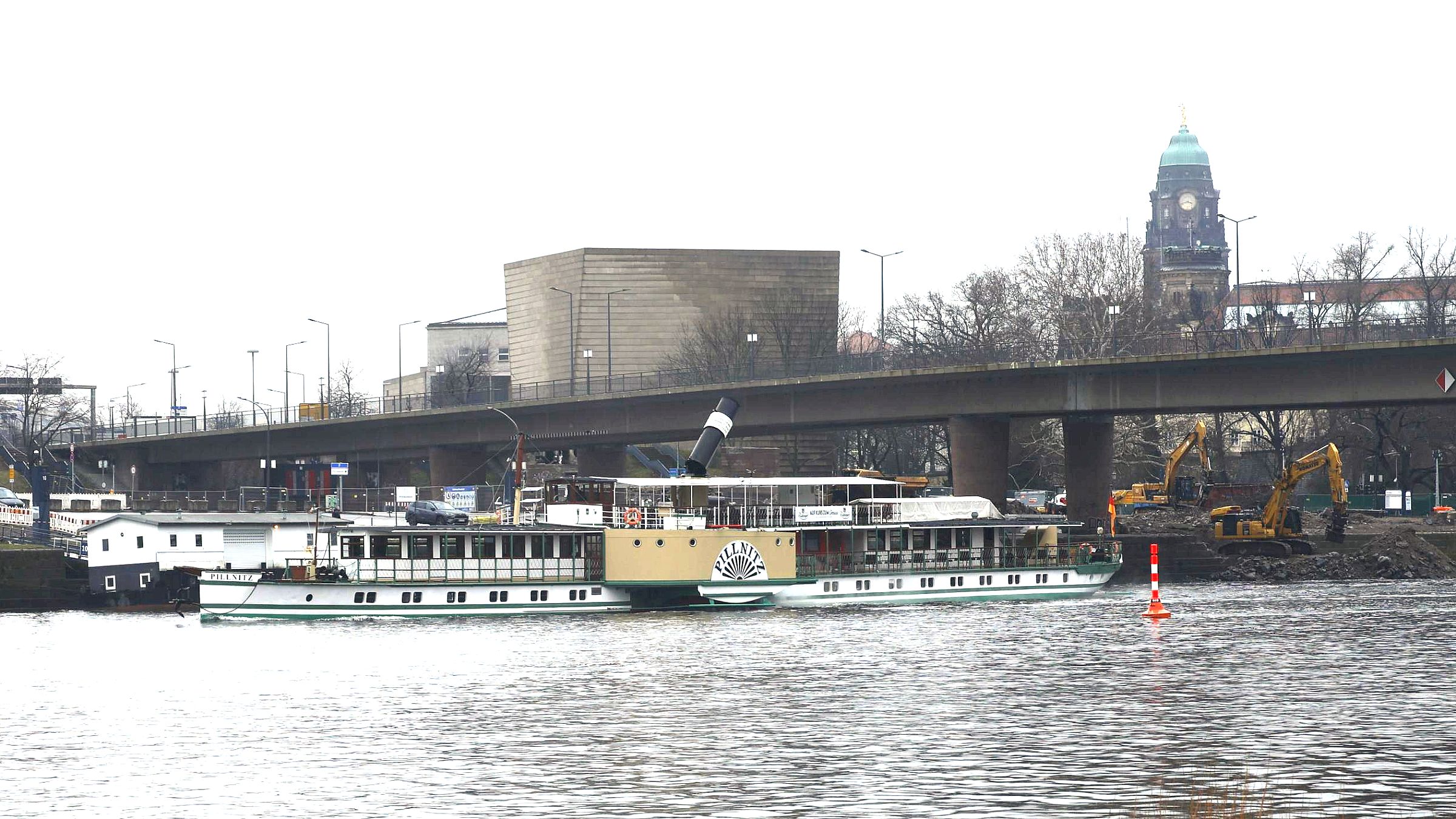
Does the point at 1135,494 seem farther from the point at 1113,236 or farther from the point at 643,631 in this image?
the point at 643,631

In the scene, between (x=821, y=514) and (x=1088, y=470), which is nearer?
(x=821, y=514)

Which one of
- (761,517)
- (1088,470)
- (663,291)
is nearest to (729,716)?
(761,517)

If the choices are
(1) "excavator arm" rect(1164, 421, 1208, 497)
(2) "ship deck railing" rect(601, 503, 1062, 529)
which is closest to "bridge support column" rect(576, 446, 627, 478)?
(1) "excavator arm" rect(1164, 421, 1208, 497)

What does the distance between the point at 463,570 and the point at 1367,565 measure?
50.1 m

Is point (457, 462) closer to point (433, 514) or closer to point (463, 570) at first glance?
point (433, 514)

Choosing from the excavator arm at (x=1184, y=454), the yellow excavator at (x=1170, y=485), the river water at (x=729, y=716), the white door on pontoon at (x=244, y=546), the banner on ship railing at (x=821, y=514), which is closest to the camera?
the river water at (x=729, y=716)

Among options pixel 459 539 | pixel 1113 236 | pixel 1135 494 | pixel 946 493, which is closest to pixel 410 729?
pixel 459 539

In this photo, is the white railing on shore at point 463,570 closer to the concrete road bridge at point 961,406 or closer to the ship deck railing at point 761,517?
the ship deck railing at point 761,517

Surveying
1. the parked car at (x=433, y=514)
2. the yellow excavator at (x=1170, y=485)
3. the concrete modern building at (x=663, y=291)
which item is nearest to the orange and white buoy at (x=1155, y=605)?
the parked car at (x=433, y=514)

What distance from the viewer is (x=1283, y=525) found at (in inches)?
4171

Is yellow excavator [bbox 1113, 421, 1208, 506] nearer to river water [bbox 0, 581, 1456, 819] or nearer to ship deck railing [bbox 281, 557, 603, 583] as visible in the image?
river water [bbox 0, 581, 1456, 819]

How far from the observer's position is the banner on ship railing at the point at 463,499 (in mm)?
111125

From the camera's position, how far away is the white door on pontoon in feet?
303

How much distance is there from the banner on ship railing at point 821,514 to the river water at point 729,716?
687cm
